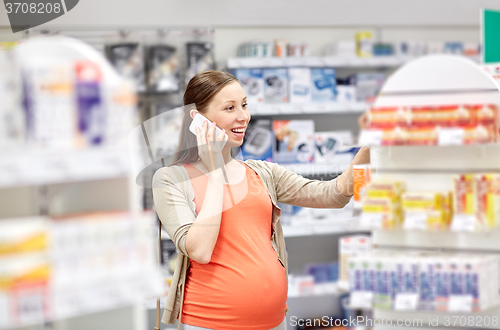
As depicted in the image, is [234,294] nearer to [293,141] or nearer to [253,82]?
[293,141]

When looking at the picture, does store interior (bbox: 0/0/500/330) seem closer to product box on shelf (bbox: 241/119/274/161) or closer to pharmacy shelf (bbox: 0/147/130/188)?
pharmacy shelf (bbox: 0/147/130/188)

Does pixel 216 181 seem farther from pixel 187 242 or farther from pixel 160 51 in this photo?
pixel 160 51

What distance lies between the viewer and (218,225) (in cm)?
156

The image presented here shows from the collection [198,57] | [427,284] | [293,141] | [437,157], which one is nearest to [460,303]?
[427,284]

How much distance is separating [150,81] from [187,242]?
1.07m

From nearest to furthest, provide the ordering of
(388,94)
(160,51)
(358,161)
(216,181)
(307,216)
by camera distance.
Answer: (388,94) < (216,181) < (358,161) < (160,51) < (307,216)

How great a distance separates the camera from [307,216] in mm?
3223

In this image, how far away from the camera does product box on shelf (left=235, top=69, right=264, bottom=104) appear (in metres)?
3.14

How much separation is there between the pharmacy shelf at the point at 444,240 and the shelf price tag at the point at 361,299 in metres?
0.21

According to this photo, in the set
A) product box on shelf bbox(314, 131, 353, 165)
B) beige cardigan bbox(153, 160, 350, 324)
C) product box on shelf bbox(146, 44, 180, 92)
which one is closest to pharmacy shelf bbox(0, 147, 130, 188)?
beige cardigan bbox(153, 160, 350, 324)

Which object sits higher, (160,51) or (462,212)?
(160,51)

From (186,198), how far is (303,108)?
5.58ft

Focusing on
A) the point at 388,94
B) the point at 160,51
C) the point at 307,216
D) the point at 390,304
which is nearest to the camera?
the point at 390,304

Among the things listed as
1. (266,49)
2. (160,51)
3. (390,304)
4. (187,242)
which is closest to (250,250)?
(187,242)
